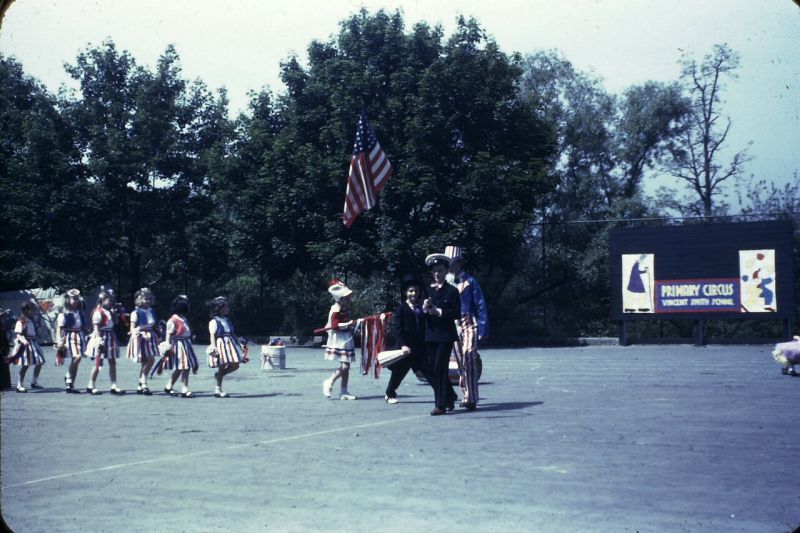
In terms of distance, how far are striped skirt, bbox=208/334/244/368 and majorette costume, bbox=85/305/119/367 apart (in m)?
2.15

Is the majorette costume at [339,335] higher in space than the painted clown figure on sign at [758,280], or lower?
lower

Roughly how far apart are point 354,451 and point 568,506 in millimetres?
3277

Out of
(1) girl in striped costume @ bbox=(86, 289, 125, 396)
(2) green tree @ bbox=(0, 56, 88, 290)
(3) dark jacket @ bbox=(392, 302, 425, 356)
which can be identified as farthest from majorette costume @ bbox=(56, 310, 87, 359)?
(2) green tree @ bbox=(0, 56, 88, 290)

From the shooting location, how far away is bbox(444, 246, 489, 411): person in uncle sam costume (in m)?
13.9

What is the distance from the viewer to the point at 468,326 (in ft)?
46.6

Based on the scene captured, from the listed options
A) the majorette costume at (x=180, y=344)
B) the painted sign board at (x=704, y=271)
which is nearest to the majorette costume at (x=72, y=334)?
the majorette costume at (x=180, y=344)

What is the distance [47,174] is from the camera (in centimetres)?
4538

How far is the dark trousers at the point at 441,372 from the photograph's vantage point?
1322cm

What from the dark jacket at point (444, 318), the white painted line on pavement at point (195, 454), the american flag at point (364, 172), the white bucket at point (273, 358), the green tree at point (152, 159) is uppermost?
the green tree at point (152, 159)

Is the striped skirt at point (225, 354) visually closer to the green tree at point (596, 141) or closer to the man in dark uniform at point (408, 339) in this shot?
the man in dark uniform at point (408, 339)

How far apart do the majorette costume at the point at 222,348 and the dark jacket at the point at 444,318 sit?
4.57 meters

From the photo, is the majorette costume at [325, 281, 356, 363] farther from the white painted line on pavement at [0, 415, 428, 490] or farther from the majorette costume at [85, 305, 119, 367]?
the majorette costume at [85, 305, 119, 367]

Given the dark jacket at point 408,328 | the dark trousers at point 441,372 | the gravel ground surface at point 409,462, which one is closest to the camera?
the gravel ground surface at point 409,462

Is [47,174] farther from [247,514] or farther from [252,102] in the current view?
[247,514]
